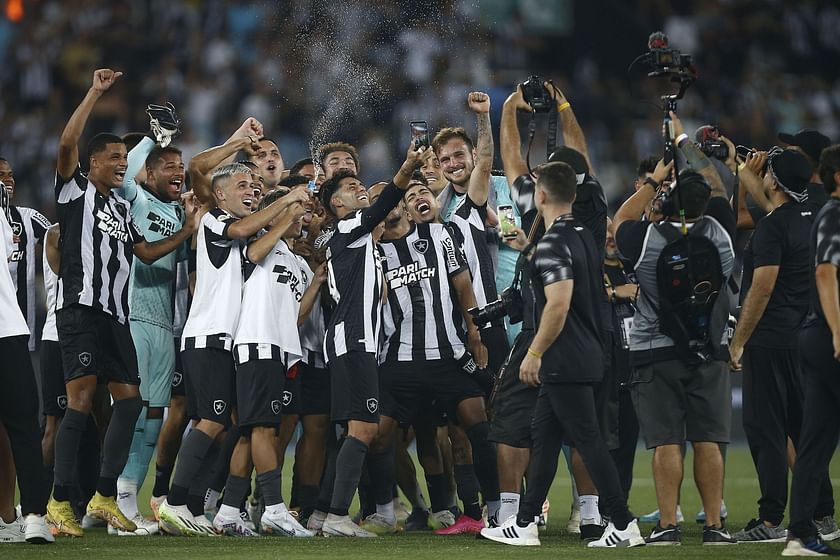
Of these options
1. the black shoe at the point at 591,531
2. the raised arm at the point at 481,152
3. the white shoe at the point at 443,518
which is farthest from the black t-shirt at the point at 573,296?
the white shoe at the point at 443,518

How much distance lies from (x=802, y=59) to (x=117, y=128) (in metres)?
10.5

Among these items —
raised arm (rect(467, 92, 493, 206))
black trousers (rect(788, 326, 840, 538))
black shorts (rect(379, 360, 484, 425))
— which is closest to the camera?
black trousers (rect(788, 326, 840, 538))

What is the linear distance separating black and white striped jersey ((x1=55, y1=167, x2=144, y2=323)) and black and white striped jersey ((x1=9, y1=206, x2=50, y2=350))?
3.44ft

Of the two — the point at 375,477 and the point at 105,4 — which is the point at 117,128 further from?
the point at 375,477

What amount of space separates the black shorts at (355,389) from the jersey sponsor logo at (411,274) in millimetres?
731

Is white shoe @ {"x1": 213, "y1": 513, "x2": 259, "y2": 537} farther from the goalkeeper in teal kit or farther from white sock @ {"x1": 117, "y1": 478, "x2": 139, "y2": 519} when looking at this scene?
the goalkeeper in teal kit

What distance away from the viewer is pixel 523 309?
7801 mm

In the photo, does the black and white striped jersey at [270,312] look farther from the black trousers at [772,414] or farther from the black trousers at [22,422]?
the black trousers at [772,414]

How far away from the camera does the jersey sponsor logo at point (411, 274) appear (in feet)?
28.0

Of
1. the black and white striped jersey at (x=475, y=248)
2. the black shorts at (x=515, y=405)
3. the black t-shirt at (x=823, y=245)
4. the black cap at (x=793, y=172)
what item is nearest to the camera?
the black t-shirt at (x=823, y=245)

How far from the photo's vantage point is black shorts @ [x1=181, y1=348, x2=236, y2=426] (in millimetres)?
8000

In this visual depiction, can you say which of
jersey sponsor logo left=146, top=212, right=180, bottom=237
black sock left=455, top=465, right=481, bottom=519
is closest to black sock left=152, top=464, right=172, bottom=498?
jersey sponsor logo left=146, top=212, right=180, bottom=237

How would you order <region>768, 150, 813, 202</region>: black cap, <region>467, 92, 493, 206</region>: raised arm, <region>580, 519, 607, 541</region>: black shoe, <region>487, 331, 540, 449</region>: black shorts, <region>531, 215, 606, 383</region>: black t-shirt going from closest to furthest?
<region>531, 215, 606, 383</region>: black t-shirt, <region>768, 150, 813, 202</region>: black cap, <region>580, 519, 607, 541</region>: black shoe, <region>487, 331, 540, 449</region>: black shorts, <region>467, 92, 493, 206</region>: raised arm

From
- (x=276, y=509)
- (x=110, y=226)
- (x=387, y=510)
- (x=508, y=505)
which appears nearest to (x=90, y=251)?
(x=110, y=226)
